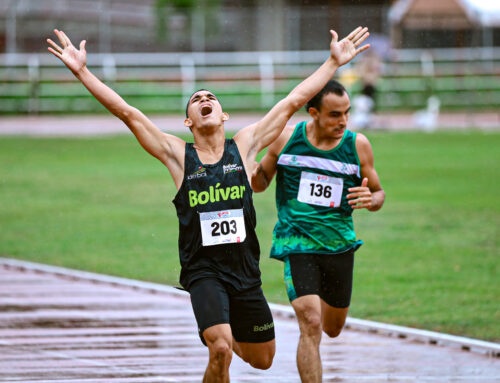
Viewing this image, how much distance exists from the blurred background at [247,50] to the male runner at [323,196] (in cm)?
2100

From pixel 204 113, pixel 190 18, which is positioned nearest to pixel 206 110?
pixel 204 113

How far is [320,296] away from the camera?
689 cm

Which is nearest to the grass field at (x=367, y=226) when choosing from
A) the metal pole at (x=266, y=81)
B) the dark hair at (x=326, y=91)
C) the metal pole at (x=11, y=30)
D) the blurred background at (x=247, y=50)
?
the dark hair at (x=326, y=91)

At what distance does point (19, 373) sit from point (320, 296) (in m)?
2.27

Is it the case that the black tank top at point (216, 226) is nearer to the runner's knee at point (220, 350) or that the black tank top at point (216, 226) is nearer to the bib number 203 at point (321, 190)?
the runner's knee at point (220, 350)

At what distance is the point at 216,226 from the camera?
225 inches

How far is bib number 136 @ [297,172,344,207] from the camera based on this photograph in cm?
678

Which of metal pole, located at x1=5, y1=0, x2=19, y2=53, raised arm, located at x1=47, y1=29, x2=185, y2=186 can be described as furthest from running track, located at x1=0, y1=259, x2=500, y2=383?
metal pole, located at x1=5, y1=0, x2=19, y2=53

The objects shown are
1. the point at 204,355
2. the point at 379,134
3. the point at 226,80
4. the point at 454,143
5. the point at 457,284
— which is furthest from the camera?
the point at 226,80

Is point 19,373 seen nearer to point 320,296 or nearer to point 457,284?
point 320,296

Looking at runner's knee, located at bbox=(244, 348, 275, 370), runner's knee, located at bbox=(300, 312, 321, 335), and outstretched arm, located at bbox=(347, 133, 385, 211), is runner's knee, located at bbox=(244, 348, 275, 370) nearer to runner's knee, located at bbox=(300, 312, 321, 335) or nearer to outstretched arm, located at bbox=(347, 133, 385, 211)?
runner's knee, located at bbox=(300, 312, 321, 335)

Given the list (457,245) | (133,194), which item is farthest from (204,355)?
(133,194)

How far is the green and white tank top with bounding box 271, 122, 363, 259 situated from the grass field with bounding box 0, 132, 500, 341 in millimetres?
2119

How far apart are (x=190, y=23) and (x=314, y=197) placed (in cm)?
3216
